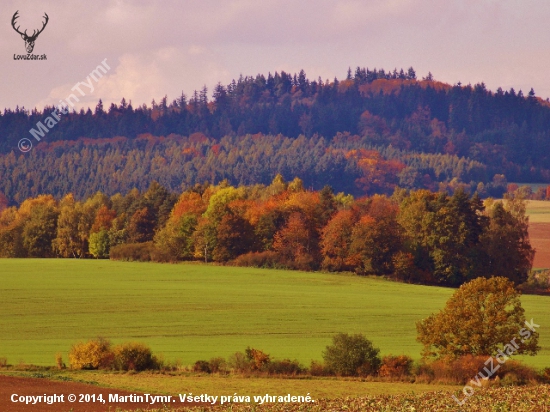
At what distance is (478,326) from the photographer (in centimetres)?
3647

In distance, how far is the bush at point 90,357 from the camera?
3531 centimetres

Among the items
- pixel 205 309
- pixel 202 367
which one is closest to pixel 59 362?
pixel 202 367

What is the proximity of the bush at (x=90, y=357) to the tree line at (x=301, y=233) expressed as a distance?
49.6 meters

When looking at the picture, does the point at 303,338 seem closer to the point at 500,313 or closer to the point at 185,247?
the point at 500,313

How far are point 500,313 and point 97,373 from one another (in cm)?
1736

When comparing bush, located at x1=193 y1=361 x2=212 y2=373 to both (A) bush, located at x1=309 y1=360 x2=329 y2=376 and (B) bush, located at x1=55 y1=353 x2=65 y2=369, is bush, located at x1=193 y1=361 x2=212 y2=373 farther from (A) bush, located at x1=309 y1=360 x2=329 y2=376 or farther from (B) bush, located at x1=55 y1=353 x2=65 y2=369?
(B) bush, located at x1=55 y1=353 x2=65 y2=369

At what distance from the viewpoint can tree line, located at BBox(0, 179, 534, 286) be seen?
83.5m

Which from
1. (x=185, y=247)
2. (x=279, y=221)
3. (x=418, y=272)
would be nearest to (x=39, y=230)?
(x=185, y=247)

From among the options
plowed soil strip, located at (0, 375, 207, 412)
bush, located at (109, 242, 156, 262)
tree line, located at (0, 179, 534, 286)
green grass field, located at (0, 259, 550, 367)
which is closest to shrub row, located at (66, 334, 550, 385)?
green grass field, located at (0, 259, 550, 367)

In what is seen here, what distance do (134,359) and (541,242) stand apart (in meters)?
86.8

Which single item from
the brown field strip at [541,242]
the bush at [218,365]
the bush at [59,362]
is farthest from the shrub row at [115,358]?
the brown field strip at [541,242]

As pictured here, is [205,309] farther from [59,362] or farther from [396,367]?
[396,367]

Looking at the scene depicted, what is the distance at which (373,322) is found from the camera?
2090 inches

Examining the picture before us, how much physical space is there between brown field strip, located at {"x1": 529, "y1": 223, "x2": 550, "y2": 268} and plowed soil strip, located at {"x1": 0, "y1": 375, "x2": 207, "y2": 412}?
82.7m
